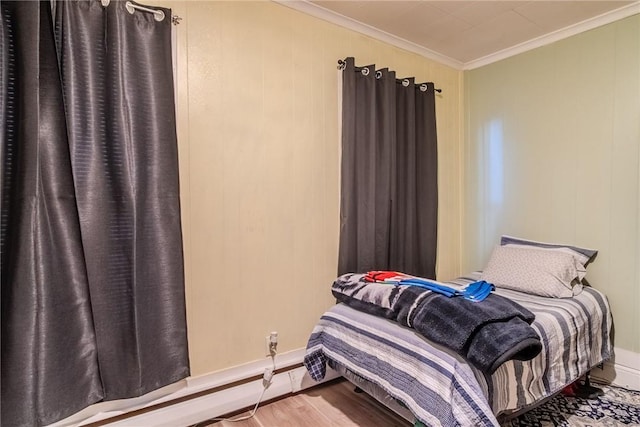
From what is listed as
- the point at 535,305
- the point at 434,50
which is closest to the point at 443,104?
the point at 434,50

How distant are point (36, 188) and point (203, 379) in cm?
123

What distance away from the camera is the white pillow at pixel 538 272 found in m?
2.22

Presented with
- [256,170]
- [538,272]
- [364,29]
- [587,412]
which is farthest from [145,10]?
[587,412]

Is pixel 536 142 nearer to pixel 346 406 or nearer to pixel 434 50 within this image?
pixel 434 50

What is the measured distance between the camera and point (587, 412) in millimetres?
1988

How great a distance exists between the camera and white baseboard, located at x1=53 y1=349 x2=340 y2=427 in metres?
1.67

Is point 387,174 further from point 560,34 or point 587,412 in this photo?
point 587,412

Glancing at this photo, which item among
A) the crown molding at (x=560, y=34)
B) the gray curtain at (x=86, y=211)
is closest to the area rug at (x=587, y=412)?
the gray curtain at (x=86, y=211)

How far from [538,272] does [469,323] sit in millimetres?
1171

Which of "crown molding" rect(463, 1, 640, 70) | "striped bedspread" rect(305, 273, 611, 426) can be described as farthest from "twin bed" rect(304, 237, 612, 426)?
"crown molding" rect(463, 1, 640, 70)

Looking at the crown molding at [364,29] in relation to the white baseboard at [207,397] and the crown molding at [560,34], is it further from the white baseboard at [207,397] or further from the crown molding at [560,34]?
the white baseboard at [207,397]

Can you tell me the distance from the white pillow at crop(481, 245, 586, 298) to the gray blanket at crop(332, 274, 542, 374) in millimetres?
713

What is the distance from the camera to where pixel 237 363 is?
202cm

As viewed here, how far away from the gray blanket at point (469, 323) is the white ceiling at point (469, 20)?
1797 millimetres
